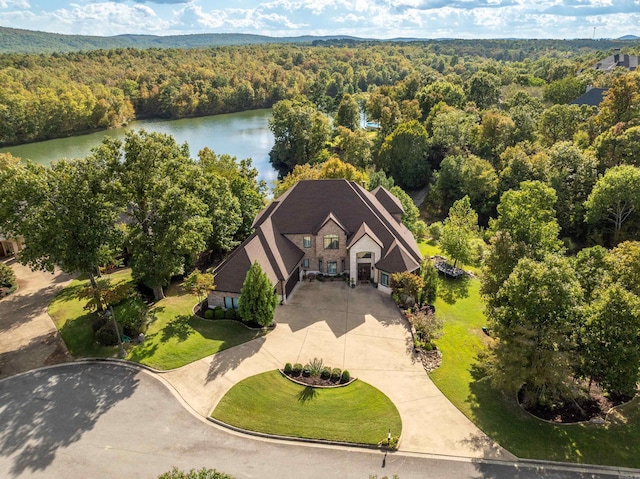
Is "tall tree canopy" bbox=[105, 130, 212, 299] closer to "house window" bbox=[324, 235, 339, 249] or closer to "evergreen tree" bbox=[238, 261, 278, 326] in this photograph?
"evergreen tree" bbox=[238, 261, 278, 326]

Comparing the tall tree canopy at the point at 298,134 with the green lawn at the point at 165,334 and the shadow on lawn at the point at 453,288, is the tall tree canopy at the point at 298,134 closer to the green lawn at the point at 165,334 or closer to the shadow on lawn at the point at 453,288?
the shadow on lawn at the point at 453,288

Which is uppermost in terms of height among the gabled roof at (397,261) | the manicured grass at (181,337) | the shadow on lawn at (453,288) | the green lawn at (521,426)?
the gabled roof at (397,261)

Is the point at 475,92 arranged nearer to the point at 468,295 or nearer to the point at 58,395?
the point at 468,295

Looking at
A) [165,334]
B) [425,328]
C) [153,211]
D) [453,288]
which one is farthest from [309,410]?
[453,288]

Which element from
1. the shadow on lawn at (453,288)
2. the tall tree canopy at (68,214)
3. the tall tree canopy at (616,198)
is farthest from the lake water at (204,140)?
the tall tree canopy at (616,198)

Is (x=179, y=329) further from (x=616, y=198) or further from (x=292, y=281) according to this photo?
(x=616, y=198)
